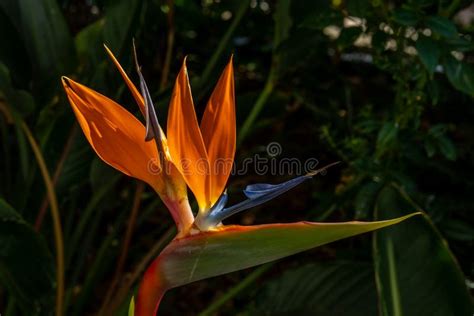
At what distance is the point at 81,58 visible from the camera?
53.2 inches

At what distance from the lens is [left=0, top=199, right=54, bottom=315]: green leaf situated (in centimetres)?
101

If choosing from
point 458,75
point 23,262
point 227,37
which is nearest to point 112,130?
point 23,262

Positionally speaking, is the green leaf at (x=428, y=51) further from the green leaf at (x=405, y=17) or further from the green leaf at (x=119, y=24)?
the green leaf at (x=119, y=24)

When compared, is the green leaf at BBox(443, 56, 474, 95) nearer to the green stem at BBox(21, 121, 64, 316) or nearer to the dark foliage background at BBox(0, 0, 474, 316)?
the dark foliage background at BBox(0, 0, 474, 316)

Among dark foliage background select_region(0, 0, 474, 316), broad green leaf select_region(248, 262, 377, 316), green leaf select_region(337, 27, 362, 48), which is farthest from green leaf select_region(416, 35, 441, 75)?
broad green leaf select_region(248, 262, 377, 316)

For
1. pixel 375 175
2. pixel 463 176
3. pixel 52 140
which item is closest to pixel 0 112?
pixel 52 140

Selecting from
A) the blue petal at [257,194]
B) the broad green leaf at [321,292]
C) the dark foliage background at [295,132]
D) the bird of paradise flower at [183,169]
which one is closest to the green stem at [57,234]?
the dark foliage background at [295,132]

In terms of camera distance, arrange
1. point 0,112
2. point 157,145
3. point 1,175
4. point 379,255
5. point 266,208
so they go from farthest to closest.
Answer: point 266,208, point 1,175, point 0,112, point 379,255, point 157,145

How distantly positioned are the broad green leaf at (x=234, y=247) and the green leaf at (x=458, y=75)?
1.41 feet

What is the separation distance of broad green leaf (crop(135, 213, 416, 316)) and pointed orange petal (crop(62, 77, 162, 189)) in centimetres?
8

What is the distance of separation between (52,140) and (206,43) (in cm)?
53

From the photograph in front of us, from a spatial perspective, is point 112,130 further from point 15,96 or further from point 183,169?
point 15,96

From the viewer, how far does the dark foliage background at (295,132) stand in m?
1.02

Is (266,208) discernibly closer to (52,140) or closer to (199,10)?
(199,10)
